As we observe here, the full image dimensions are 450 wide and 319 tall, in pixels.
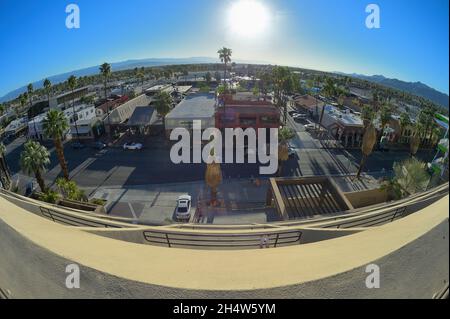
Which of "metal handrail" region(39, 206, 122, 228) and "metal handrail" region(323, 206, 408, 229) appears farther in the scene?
"metal handrail" region(39, 206, 122, 228)

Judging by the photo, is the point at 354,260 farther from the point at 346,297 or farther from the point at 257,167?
the point at 257,167

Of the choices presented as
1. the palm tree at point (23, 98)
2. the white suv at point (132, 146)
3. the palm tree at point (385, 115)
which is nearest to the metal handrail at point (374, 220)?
the palm tree at point (385, 115)

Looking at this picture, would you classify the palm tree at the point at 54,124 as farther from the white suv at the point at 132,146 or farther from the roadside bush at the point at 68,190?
the white suv at the point at 132,146

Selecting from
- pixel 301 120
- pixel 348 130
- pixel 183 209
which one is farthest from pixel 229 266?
pixel 301 120

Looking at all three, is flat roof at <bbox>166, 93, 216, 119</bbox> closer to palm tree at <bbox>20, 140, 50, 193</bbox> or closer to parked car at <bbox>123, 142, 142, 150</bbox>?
parked car at <bbox>123, 142, 142, 150</bbox>

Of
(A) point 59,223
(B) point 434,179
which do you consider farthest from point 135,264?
(B) point 434,179

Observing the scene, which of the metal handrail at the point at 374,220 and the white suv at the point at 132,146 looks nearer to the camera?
the metal handrail at the point at 374,220

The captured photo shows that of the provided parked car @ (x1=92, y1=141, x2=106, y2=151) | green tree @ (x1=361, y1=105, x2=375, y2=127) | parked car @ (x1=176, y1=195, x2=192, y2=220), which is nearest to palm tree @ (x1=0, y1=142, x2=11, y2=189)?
parked car @ (x1=176, y1=195, x2=192, y2=220)
